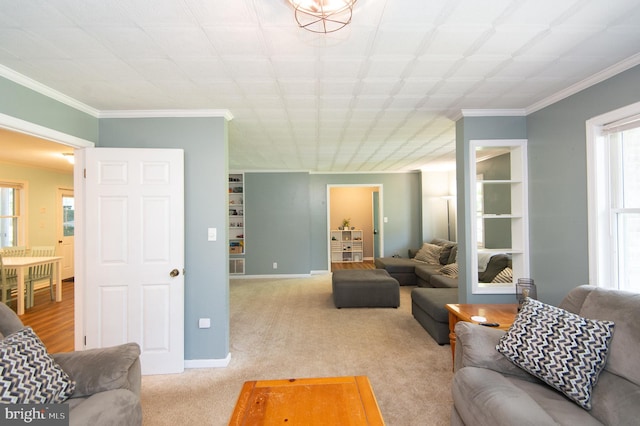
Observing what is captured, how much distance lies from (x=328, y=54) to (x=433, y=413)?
8.53 feet

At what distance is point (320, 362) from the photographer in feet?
9.59

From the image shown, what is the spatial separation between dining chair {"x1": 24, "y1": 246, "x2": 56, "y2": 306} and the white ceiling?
388 centimetres

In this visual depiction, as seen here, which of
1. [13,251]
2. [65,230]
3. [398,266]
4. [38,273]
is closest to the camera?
[38,273]

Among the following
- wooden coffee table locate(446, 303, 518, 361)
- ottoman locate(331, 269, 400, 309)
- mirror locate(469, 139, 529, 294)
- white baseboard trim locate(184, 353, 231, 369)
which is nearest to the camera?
wooden coffee table locate(446, 303, 518, 361)

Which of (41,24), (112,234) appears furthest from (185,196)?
(41,24)

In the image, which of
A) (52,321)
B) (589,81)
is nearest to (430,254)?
(589,81)

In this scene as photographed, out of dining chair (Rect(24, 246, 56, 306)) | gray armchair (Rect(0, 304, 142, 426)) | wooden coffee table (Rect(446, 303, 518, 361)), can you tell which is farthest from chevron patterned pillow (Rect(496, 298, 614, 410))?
dining chair (Rect(24, 246, 56, 306))

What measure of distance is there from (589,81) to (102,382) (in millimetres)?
3908

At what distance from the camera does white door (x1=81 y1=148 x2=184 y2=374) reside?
2709mm

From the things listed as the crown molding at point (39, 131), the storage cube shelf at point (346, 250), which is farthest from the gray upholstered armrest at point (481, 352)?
the storage cube shelf at point (346, 250)

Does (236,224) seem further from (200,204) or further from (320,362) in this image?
(320,362)

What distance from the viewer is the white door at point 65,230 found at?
6.58 m

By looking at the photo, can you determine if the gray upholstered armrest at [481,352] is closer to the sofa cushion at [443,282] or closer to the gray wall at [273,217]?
the sofa cushion at [443,282]

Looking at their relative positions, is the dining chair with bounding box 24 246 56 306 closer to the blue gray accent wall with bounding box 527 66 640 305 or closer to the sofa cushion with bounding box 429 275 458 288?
the sofa cushion with bounding box 429 275 458 288
